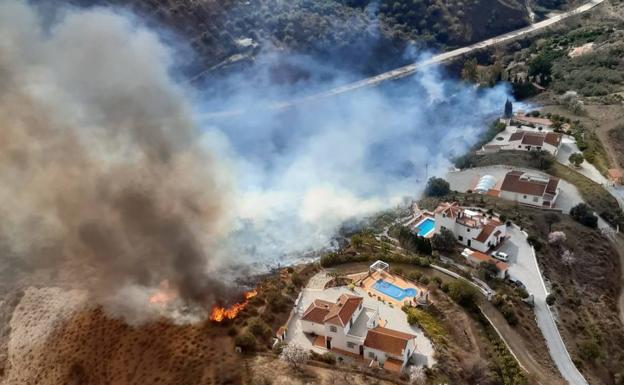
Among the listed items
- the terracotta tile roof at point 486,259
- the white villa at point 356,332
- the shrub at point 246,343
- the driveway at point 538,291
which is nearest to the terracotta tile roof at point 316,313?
the white villa at point 356,332

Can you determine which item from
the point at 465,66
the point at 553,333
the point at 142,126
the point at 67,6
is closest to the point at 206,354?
the point at 142,126

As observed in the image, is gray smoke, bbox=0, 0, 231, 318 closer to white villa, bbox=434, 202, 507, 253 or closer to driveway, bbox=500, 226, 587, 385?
white villa, bbox=434, 202, 507, 253

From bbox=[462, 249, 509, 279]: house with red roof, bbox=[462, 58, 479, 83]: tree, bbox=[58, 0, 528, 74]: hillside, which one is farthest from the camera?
bbox=[462, 58, 479, 83]: tree

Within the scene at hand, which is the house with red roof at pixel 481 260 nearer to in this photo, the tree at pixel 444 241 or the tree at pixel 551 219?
the tree at pixel 444 241

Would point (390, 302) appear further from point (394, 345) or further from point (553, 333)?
point (553, 333)

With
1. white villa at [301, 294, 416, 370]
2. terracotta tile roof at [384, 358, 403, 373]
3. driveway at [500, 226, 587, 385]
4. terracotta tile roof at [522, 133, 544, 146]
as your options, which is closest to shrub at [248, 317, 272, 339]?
white villa at [301, 294, 416, 370]

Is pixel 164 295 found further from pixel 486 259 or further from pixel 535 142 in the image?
pixel 535 142
